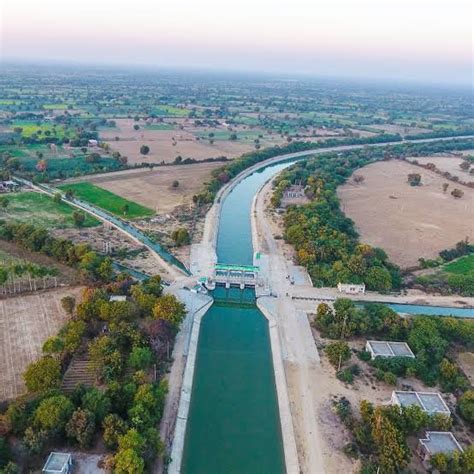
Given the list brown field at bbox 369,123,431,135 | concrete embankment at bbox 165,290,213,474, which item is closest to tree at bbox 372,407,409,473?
concrete embankment at bbox 165,290,213,474

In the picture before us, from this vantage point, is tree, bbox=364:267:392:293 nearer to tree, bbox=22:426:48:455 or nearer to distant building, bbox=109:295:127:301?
distant building, bbox=109:295:127:301

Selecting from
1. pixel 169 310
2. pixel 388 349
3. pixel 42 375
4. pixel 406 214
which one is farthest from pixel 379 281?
pixel 42 375

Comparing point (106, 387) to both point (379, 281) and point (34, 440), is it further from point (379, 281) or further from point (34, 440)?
point (379, 281)

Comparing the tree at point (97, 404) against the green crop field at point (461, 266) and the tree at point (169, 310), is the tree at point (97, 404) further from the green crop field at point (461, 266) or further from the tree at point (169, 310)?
the green crop field at point (461, 266)

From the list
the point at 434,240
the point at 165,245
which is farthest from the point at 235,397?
the point at 434,240

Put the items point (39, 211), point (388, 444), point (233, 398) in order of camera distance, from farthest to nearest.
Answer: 1. point (39, 211)
2. point (233, 398)
3. point (388, 444)

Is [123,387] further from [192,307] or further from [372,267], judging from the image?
[372,267]
